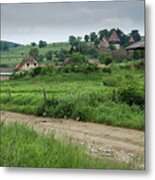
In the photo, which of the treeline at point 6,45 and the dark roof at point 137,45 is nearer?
the dark roof at point 137,45

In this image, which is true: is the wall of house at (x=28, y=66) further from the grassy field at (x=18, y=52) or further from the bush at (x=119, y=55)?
the bush at (x=119, y=55)

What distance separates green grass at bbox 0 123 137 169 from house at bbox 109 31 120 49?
51cm

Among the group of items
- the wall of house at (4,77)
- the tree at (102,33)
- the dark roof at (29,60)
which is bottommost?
the wall of house at (4,77)

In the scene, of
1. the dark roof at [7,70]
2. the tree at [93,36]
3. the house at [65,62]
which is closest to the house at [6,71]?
the dark roof at [7,70]

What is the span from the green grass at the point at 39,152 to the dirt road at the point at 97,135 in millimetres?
30

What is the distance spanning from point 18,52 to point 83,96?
0.38 meters

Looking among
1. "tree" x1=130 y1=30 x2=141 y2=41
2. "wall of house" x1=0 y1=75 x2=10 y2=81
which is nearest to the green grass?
"wall of house" x1=0 y1=75 x2=10 y2=81

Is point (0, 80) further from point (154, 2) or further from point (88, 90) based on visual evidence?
point (154, 2)

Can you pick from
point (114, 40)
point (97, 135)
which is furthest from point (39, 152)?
point (114, 40)

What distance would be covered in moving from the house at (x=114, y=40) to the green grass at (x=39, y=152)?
0.51m

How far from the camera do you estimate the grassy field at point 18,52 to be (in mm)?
2510

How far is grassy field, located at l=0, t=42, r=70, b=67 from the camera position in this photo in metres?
2.51

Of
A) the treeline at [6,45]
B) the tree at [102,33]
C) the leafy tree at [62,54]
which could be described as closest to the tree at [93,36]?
Result: the tree at [102,33]

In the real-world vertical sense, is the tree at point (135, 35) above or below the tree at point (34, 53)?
above
